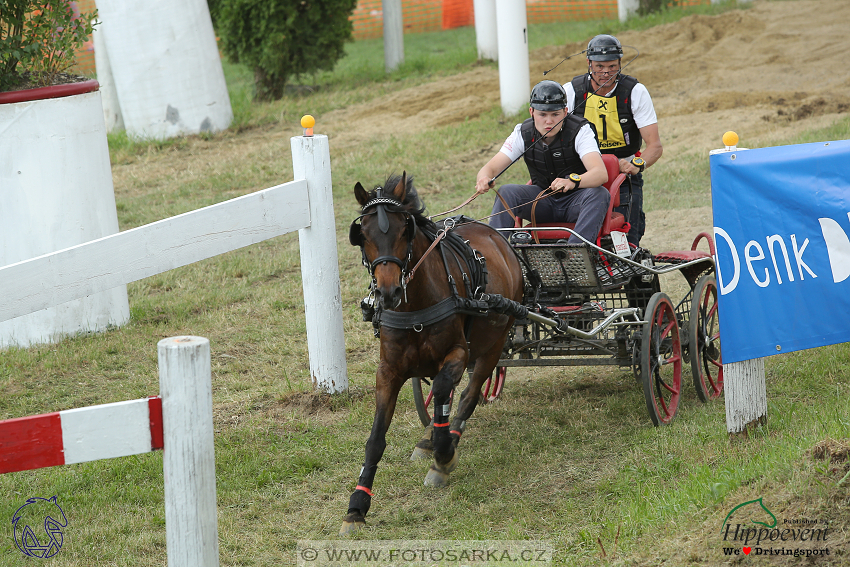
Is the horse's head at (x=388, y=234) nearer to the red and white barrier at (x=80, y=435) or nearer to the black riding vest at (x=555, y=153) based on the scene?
the red and white barrier at (x=80, y=435)

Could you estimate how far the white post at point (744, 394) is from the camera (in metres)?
4.69

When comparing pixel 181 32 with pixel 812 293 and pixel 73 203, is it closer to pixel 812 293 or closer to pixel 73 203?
pixel 73 203

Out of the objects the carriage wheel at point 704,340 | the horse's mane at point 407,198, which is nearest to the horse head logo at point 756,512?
the horse's mane at point 407,198

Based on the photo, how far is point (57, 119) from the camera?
7.35m

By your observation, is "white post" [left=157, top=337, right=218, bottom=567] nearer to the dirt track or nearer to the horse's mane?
the horse's mane

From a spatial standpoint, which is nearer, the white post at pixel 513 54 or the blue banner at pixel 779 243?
the blue banner at pixel 779 243

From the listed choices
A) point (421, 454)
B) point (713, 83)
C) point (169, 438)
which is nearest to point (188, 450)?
point (169, 438)

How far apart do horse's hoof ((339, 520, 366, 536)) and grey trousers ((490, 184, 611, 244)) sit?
7.35 ft

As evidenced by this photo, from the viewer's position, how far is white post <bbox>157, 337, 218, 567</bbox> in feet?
9.50

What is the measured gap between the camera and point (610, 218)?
5.92 meters

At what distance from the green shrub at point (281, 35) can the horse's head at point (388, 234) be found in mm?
12960

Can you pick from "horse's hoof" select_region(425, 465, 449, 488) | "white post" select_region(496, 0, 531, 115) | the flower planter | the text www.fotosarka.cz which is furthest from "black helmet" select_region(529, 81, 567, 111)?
"white post" select_region(496, 0, 531, 115)

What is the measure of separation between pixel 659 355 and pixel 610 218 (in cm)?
94

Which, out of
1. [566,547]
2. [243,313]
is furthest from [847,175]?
[243,313]
